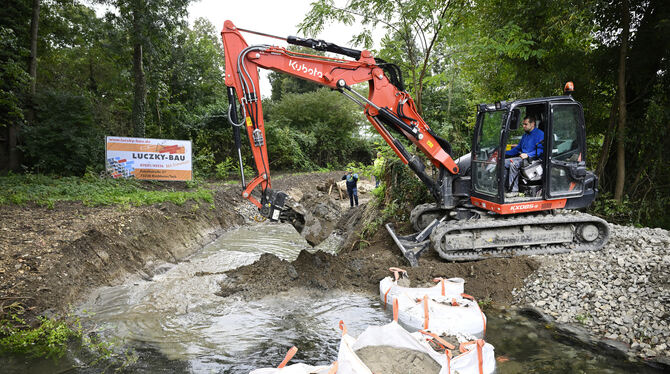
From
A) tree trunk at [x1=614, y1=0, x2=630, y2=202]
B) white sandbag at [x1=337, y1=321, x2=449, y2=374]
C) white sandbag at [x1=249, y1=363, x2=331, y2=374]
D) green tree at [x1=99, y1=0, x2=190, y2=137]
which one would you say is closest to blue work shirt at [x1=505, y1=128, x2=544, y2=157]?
tree trunk at [x1=614, y1=0, x2=630, y2=202]

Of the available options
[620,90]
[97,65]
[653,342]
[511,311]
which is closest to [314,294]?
[511,311]

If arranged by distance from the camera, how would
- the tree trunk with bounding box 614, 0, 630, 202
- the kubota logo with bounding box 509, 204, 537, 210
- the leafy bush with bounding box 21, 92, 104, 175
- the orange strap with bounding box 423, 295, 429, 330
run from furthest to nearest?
1. the leafy bush with bounding box 21, 92, 104, 175
2. the tree trunk with bounding box 614, 0, 630, 202
3. the kubota logo with bounding box 509, 204, 537, 210
4. the orange strap with bounding box 423, 295, 429, 330

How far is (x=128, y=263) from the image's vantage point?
21.4 ft

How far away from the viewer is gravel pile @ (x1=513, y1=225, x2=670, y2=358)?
403 centimetres

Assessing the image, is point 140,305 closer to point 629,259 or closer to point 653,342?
point 653,342

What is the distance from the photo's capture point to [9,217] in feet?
22.7

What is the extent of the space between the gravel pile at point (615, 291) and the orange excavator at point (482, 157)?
20.6 inches

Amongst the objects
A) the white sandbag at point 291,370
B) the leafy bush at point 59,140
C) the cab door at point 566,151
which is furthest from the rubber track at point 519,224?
the leafy bush at point 59,140

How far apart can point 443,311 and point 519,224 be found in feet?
8.81

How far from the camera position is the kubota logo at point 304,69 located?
566cm

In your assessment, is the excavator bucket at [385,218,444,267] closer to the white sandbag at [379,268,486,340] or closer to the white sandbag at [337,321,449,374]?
the white sandbag at [379,268,486,340]

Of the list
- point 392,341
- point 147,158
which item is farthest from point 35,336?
point 147,158

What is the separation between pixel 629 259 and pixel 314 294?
4434 millimetres

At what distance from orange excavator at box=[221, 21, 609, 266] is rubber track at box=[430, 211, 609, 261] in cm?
2
